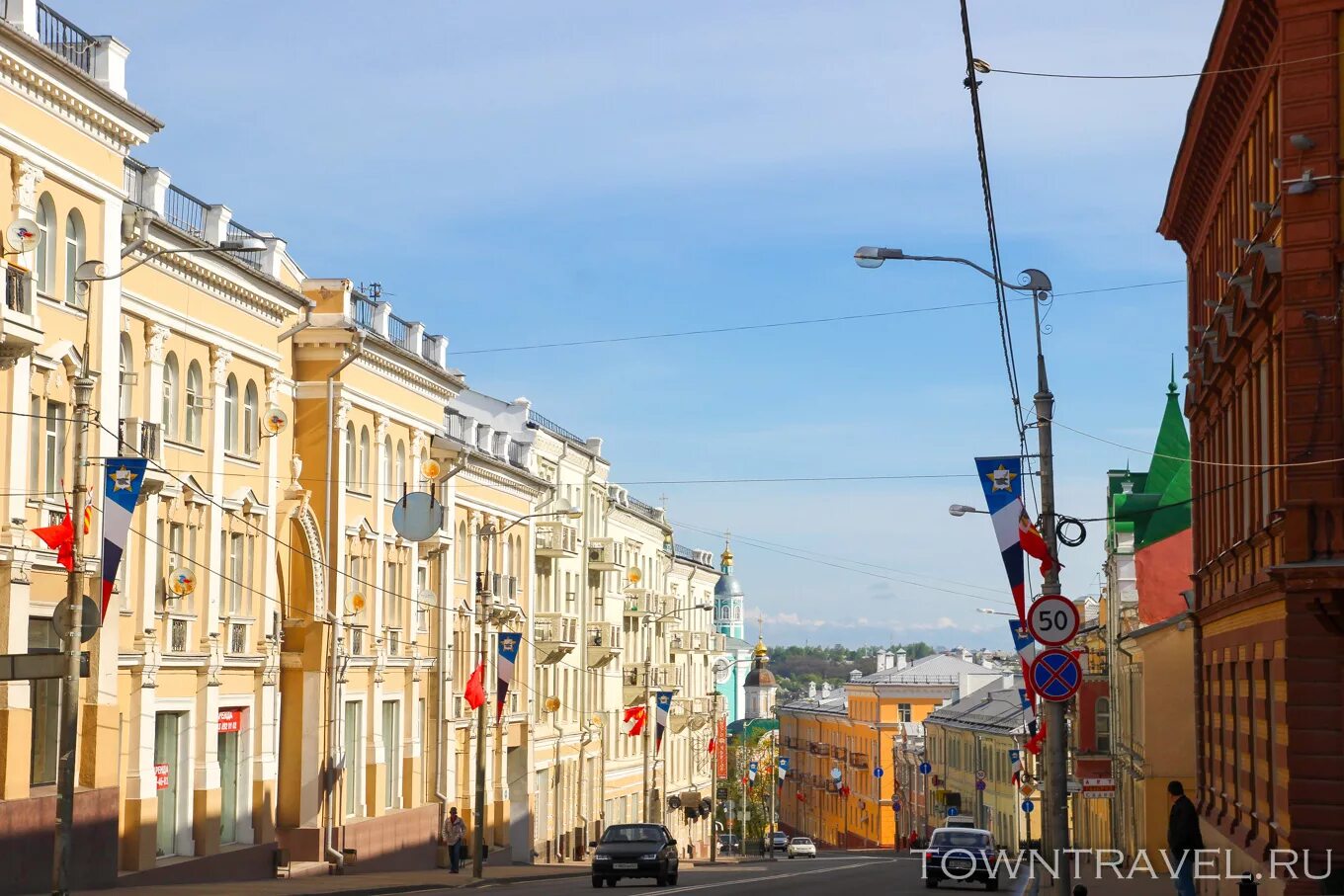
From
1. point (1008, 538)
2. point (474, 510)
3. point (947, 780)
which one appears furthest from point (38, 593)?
point (947, 780)

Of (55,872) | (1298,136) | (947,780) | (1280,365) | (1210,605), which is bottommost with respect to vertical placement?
(947,780)

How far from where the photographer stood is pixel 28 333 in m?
26.3

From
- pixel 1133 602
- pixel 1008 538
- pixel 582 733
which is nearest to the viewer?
pixel 1008 538

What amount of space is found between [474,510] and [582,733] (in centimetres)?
1745

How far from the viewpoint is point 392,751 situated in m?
47.8

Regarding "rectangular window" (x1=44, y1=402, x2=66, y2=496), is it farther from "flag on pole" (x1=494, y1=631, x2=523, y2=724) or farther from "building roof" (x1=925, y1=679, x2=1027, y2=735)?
"building roof" (x1=925, y1=679, x2=1027, y2=735)

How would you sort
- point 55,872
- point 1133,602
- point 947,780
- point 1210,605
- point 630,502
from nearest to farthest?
point 55,872, point 1210,605, point 1133,602, point 630,502, point 947,780

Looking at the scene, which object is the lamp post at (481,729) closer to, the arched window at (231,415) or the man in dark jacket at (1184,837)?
the arched window at (231,415)

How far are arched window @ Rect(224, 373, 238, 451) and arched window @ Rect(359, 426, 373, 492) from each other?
719cm

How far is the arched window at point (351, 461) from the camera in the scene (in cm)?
4334

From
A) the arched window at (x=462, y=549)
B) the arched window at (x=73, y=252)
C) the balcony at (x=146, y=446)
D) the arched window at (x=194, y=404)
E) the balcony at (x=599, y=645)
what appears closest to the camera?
the arched window at (x=73, y=252)

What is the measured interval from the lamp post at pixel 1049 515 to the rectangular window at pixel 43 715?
14.0 meters

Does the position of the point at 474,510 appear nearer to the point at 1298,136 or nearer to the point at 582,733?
the point at 582,733

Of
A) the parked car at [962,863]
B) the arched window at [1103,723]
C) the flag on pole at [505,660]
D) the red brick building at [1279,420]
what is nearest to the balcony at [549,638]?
the flag on pole at [505,660]
